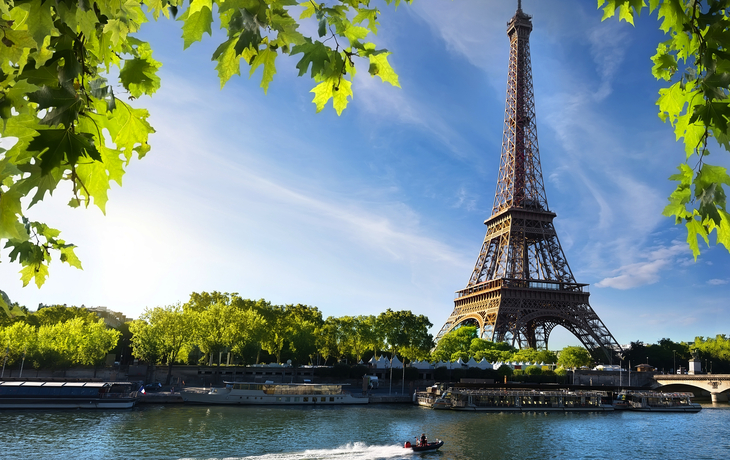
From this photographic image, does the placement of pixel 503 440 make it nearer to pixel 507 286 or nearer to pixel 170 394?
pixel 170 394

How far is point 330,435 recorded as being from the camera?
3145cm

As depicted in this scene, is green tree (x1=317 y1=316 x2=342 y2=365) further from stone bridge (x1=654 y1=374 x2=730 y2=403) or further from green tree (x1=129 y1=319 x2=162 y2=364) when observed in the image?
stone bridge (x1=654 y1=374 x2=730 y2=403)

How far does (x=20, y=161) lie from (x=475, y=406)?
52059 millimetres

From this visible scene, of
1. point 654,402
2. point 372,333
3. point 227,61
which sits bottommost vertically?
point 654,402

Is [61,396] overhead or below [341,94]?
below

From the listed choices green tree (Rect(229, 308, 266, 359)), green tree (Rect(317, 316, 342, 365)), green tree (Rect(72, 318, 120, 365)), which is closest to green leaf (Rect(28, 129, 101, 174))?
green tree (Rect(229, 308, 266, 359))

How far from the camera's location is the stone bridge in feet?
220

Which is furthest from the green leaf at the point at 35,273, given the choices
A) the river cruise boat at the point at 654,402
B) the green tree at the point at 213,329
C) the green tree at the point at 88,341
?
the river cruise boat at the point at 654,402

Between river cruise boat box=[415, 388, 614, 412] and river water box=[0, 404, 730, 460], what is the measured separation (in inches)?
160

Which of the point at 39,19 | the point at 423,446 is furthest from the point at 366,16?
the point at 423,446

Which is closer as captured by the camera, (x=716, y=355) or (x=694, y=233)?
(x=694, y=233)

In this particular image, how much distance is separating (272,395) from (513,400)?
26.1m

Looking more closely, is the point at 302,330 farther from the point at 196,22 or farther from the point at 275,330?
the point at 196,22

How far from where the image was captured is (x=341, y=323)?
69.5 metres
